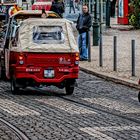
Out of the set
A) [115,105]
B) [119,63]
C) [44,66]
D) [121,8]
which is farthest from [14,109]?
[121,8]

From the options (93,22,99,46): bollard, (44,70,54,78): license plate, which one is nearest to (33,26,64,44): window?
(44,70,54,78): license plate

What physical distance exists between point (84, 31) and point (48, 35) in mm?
8916

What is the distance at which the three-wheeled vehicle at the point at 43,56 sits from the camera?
60.3ft

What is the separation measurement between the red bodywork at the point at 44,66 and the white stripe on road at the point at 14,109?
1309 mm

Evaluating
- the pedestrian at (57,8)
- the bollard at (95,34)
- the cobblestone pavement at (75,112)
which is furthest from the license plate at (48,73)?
the pedestrian at (57,8)

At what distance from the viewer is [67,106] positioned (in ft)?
53.7

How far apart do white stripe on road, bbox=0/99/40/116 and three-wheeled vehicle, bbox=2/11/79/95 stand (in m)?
1.40

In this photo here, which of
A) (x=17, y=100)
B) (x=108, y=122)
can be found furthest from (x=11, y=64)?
(x=108, y=122)

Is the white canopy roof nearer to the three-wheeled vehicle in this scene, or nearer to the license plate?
the three-wheeled vehicle

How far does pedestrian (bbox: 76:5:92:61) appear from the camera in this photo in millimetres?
28000

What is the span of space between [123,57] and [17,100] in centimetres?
1186

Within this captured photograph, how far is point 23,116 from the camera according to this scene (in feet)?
48.0

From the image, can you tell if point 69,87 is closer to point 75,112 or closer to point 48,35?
point 48,35

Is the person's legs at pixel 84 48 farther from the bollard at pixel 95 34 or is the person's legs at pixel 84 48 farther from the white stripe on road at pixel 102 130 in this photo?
the white stripe on road at pixel 102 130
